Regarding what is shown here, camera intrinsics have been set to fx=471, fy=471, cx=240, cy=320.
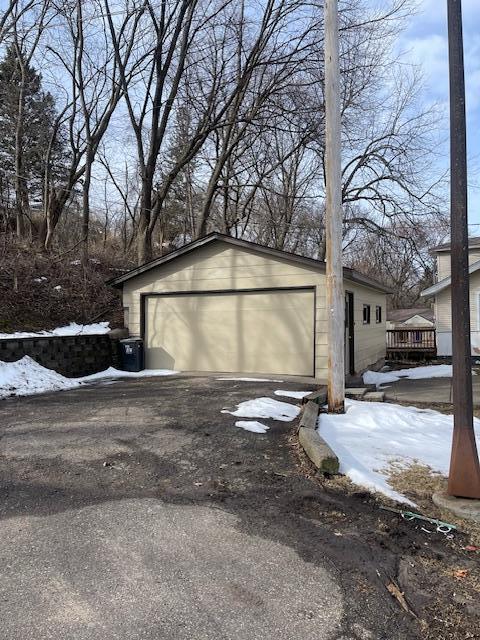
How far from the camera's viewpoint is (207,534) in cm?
324

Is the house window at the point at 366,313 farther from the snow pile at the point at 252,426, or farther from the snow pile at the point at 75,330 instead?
the snow pile at the point at 252,426

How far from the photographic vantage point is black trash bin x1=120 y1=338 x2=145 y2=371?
12.4 metres

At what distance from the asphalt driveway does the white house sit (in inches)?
585

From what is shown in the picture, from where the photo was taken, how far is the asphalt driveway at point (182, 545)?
91.2 inches

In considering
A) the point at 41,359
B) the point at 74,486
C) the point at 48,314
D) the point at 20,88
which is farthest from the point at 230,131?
the point at 74,486

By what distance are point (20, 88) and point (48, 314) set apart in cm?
1128

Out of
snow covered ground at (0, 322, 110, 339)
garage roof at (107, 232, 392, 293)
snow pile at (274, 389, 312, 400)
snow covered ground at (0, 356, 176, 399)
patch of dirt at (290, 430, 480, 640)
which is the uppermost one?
garage roof at (107, 232, 392, 293)

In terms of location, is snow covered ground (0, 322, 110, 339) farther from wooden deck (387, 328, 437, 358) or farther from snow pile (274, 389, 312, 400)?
wooden deck (387, 328, 437, 358)

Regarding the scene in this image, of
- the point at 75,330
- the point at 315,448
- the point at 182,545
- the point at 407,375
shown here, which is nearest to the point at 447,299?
the point at 407,375

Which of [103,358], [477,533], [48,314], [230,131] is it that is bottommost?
[477,533]

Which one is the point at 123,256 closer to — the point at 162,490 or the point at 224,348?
the point at 224,348

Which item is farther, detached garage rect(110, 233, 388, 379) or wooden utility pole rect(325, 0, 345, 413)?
detached garage rect(110, 233, 388, 379)

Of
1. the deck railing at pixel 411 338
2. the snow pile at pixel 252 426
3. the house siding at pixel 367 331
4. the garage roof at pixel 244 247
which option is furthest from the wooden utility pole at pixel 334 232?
the deck railing at pixel 411 338

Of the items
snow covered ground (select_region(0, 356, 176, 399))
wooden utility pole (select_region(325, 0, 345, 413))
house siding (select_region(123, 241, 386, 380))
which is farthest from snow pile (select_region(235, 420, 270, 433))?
snow covered ground (select_region(0, 356, 176, 399))
